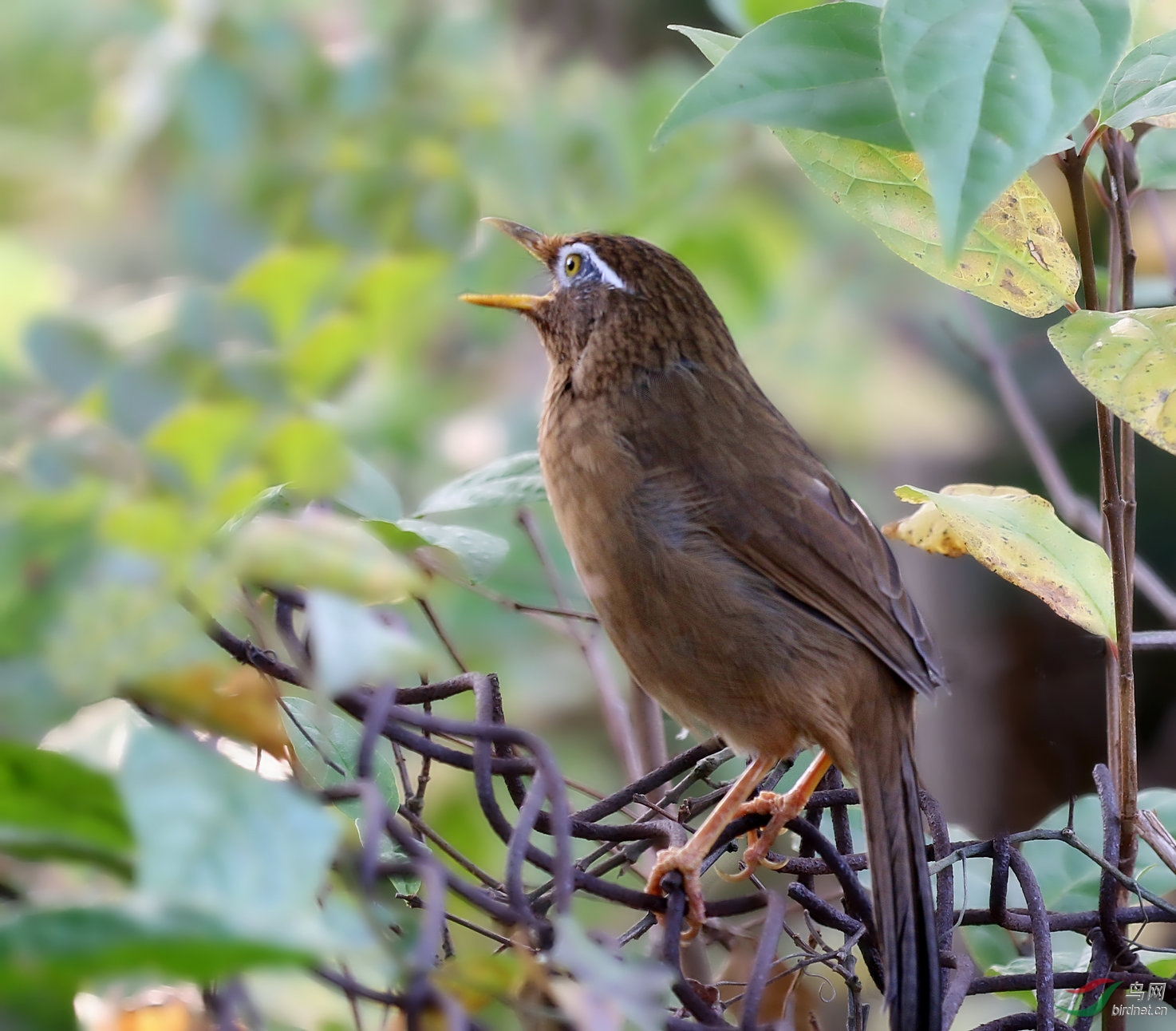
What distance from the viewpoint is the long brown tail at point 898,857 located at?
68.4 inches

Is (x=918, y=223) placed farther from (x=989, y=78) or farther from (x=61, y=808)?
(x=61, y=808)

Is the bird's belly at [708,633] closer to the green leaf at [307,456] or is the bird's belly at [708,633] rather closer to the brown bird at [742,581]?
the brown bird at [742,581]

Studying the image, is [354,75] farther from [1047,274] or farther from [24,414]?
[1047,274]

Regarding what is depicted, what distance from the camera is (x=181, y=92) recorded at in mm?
3852

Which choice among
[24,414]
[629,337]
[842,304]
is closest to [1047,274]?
[629,337]

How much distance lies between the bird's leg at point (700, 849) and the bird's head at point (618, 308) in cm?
102

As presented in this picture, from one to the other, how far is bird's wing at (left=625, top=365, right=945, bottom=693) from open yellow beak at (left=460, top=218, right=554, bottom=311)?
0.45m

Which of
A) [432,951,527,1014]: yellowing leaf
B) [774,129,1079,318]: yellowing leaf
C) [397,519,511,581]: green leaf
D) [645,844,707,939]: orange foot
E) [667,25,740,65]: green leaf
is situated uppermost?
[667,25,740,65]: green leaf

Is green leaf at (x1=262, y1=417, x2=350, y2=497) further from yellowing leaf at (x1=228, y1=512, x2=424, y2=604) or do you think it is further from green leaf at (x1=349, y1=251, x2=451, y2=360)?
yellowing leaf at (x1=228, y1=512, x2=424, y2=604)

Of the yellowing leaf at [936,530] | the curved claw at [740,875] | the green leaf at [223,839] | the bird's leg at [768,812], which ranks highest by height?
the green leaf at [223,839]

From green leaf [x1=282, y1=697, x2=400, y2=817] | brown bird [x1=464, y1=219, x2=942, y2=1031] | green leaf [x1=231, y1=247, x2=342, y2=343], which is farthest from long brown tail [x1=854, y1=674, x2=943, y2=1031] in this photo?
green leaf [x1=231, y1=247, x2=342, y2=343]

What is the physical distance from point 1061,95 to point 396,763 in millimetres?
1258

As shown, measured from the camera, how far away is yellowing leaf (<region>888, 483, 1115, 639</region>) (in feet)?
5.70

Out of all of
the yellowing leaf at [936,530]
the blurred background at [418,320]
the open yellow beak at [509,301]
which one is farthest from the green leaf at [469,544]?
the open yellow beak at [509,301]
